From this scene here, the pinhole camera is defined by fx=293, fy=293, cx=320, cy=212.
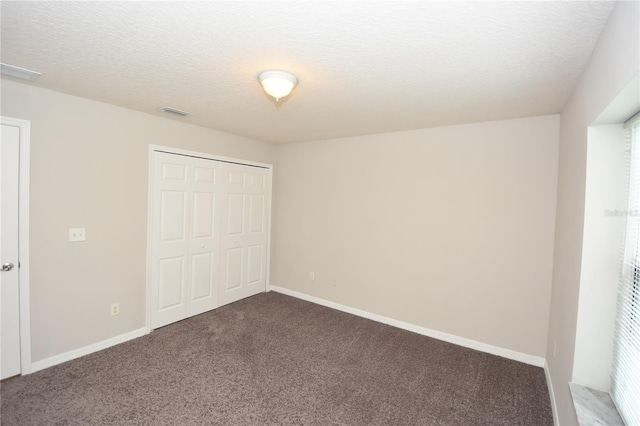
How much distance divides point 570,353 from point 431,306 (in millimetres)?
1673

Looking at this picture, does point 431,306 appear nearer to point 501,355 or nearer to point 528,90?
point 501,355

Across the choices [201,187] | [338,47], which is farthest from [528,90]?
[201,187]

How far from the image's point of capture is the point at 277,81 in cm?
200

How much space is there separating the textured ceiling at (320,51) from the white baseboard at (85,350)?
236 cm

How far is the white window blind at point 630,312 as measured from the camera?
1.33m

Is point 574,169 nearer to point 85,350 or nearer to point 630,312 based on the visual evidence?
point 630,312

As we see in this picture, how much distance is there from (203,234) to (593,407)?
379cm

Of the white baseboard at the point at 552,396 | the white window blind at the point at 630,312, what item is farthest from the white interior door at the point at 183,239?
the white window blind at the point at 630,312

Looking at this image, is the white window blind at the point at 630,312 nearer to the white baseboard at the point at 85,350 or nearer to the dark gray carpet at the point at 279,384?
the dark gray carpet at the point at 279,384

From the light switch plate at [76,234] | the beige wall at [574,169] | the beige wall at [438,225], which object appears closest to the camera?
the beige wall at [574,169]

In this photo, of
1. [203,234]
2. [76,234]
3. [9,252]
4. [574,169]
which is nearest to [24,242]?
[9,252]

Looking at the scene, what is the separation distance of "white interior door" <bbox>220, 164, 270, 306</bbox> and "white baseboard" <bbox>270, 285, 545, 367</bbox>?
79cm

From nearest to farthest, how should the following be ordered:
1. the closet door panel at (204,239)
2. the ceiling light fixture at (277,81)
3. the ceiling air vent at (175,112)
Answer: the ceiling light fixture at (277,81) < the ceiling air vent at (175,112) < the closet door panel at (204,239)

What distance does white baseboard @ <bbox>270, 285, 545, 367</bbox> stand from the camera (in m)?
2.88
